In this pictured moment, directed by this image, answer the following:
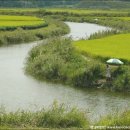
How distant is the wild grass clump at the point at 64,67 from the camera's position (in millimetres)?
27266

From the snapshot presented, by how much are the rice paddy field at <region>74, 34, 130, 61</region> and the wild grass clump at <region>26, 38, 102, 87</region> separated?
131 cm

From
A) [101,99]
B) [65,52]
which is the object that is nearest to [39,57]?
[65,52]

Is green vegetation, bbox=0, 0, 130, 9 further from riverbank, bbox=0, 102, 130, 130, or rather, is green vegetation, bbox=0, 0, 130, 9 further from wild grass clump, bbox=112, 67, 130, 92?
riverbank, bbox=0, 102, 130, 130

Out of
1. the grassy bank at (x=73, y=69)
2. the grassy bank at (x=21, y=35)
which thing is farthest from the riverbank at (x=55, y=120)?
the grassy bank at (x=21, y=35)

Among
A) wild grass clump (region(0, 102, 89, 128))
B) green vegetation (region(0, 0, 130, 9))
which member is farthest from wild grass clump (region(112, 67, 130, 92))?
green vegetation (region(0, 0, 130, 9))

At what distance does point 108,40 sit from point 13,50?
973cm

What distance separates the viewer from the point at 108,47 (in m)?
36.0

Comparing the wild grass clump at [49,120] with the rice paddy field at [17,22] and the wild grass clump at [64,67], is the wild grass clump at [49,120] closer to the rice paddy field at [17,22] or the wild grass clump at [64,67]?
the wild grass clump at [64,67]

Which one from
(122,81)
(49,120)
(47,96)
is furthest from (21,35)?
(49,120)

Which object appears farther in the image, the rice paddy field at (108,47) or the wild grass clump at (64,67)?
the rice paddy field at (108,47)

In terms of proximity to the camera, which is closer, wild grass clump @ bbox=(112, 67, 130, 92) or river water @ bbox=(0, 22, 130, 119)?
river water @ bbox=(0, 22, 130, 119)

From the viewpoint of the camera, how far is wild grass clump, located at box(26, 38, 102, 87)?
89.5 feet

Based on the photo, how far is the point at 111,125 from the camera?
50.2 ft

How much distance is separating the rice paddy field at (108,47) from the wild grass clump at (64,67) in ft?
4.30
